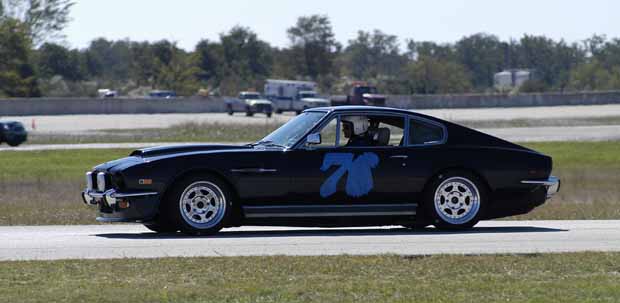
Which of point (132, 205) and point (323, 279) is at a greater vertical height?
point (132, 205)

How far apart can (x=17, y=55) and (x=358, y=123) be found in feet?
267

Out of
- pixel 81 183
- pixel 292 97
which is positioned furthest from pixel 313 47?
pixel 81 183

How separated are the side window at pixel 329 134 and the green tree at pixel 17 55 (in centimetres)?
7885

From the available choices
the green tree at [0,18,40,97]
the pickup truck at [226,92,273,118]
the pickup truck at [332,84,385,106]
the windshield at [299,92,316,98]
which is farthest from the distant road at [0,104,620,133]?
the green tree at [0,18,40,97]

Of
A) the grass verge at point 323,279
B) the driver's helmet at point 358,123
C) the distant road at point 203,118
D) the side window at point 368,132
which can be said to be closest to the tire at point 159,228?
the side window at point 368,132

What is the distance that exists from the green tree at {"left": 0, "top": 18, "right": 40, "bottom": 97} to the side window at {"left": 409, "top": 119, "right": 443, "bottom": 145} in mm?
78923

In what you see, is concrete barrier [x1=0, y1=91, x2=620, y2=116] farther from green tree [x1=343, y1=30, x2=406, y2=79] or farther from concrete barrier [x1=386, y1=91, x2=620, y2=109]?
green tree [x1=343, y1=30, x2=406, y2=79]

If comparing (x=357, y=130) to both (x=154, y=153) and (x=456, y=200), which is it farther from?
(x=154, y=153)

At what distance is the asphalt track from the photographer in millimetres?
10625

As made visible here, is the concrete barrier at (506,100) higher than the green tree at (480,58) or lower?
lower

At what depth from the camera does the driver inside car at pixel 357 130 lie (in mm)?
12523

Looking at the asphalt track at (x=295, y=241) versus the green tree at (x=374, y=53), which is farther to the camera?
the green tree at (x=374, y=53)

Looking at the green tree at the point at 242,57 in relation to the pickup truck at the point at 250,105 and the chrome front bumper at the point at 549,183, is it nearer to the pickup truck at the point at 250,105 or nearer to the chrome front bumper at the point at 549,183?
the pickup truck at the point at 250,105

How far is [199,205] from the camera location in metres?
11.9
